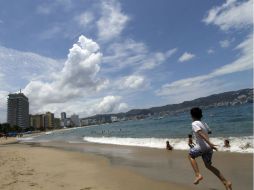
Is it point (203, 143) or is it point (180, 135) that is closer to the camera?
point (203, 143)

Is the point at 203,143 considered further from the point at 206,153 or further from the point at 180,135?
the point at 180,135

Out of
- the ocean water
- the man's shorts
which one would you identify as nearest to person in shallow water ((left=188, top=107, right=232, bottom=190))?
the man's shorts

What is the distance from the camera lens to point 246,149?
16469 mm

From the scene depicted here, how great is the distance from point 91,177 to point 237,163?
538cm

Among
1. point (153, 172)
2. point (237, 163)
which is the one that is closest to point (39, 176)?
point (153, 172)

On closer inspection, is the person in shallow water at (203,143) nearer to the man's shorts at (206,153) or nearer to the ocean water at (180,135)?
the man's shorts at (206,153)

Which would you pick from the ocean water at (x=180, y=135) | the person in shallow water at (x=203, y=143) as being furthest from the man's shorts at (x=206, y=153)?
the ocean water at (x=180, y=135)

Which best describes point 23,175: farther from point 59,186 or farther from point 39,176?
point 59,186

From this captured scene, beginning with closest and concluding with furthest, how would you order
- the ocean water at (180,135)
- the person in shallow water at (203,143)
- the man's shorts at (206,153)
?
the person in shallow water at (203,143)
the man's shorts at (206,153)
the ocean water at (180,135)

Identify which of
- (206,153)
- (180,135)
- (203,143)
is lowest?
(180,135)

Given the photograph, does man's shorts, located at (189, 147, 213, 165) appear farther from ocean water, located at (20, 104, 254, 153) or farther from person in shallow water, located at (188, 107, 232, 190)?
ocean water, located at (20, 104, 254, 153)

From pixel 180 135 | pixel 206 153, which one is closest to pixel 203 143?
pixel 206 153

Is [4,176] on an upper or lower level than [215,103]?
lower

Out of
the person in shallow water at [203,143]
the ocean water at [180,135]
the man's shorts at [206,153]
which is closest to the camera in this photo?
the person in shallow water at [203,143]
